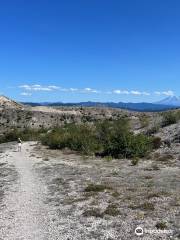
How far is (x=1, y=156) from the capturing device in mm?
39969

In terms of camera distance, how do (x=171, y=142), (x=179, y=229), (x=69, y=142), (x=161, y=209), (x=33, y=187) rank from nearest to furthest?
1. (x=179, y=229)
2. (x=161, y=209)
3. (x=33, y=187)
4. (x=171, y=142)
5. (x=69, y=142)

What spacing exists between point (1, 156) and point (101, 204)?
2402cm

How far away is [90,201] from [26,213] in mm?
3109

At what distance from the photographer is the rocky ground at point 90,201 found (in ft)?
45.9

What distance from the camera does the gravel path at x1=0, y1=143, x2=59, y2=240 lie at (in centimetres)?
1377

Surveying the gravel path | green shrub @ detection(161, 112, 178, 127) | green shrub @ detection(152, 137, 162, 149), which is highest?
green shrub @ detection(161, 112, 178, 127)

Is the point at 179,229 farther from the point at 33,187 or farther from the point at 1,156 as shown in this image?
the point at 1,156

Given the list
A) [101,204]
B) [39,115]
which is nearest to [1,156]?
[101,204]

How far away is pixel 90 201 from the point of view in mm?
18266

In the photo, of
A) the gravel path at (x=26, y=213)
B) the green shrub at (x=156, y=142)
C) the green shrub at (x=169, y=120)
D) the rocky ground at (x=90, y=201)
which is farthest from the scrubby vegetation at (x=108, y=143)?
the gravel path at (x=26, y=213)
